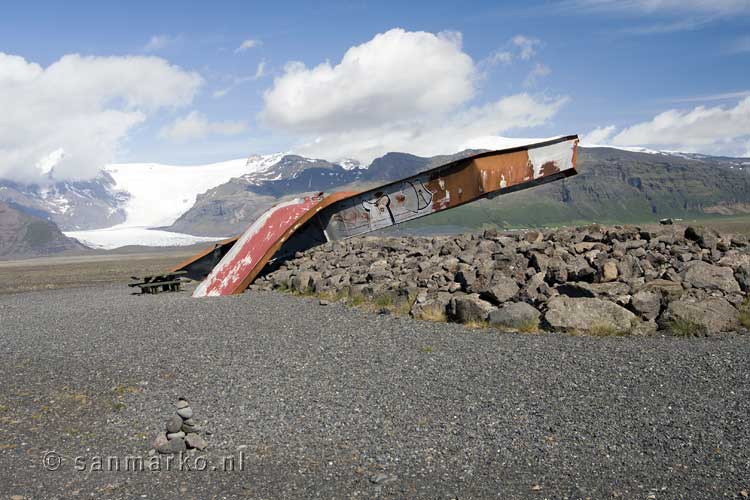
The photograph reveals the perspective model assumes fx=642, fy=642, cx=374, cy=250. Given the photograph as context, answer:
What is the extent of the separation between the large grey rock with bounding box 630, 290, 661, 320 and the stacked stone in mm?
8072

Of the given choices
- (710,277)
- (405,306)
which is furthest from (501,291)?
(710,277)

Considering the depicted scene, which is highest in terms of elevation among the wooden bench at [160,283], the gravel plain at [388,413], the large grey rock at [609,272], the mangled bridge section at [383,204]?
the mangled bridge section at [383,204]

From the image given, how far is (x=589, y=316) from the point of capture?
11711 millimetres

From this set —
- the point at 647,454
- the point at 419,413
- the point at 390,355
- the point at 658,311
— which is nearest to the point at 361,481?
the point at 419,413

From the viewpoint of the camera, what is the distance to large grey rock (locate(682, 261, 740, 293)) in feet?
41.8

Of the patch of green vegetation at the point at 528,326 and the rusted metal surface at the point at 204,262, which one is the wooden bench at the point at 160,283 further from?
the patch of green vegetation at the point at 528,326

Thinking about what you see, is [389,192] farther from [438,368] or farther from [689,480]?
[689,480]

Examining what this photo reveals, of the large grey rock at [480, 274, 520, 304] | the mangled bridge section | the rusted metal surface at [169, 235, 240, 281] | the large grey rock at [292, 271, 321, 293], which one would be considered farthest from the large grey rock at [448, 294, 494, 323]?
the rusted metal surface at [169, 235, 240, 281]

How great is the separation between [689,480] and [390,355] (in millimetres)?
5365

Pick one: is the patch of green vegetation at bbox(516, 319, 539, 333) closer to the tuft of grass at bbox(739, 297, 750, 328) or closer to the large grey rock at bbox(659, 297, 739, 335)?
the large grey rock at bbox(659, 297, 739, 335)

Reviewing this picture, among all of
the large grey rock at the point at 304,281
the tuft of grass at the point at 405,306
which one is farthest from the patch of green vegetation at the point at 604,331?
the large grey rock at the point at 304,281

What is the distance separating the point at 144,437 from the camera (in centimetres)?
773

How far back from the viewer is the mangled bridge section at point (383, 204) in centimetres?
1831

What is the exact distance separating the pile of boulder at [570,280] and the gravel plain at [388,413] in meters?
0.78
